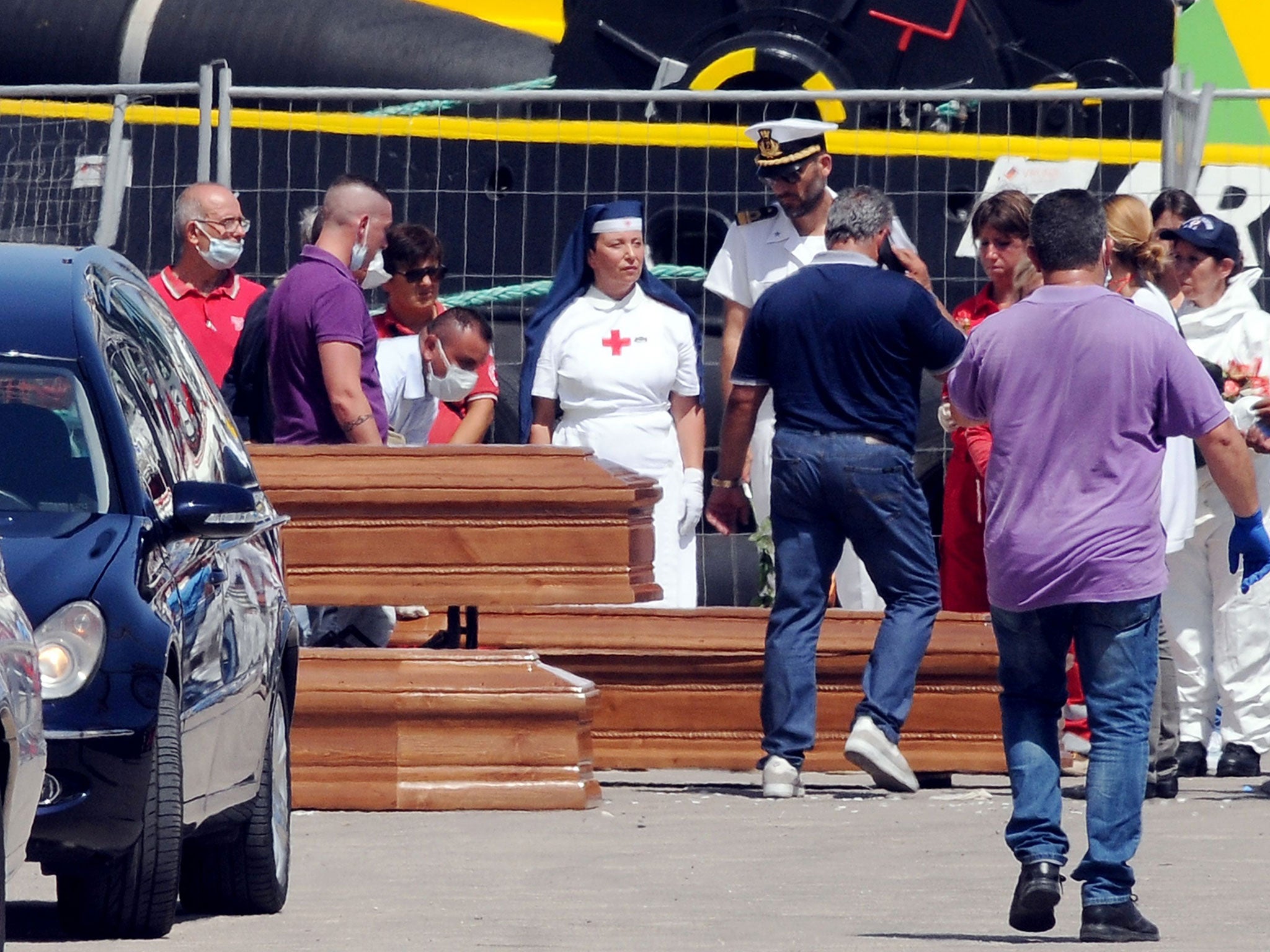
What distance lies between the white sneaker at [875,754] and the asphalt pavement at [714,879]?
0.09 meters

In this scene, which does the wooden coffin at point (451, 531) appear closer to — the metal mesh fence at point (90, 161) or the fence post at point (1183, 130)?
the metal mesh fence at point (90, 161)

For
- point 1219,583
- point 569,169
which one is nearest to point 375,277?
point 569,169

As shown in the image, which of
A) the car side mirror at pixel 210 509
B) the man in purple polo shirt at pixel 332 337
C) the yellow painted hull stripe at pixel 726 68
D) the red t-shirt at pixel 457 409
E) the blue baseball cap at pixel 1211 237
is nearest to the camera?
the car side mirror at pixel 210 509

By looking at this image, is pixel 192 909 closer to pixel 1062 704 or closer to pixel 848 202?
pixel 1062 704

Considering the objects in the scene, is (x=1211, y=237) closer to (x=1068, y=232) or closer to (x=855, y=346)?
(x=855, y=346)

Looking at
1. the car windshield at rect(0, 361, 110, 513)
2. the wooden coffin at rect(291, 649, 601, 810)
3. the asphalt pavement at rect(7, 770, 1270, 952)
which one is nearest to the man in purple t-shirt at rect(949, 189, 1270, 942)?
the asphalt pavement at rect(7, 770, 1270, 952)

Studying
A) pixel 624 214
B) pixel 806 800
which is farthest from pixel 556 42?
pixel 806 800

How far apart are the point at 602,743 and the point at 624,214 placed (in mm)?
1976

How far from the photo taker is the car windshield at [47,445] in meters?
6.08

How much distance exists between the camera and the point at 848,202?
9320 millimetres

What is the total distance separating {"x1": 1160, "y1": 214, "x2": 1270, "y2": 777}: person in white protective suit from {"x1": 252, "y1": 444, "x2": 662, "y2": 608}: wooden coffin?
2077 millimetres

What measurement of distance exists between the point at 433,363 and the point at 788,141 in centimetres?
169

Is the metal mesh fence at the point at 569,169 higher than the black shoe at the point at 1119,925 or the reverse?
higher

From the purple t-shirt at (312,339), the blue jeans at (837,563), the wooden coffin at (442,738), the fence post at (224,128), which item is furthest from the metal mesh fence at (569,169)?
the wooden coffin at (442,738)
